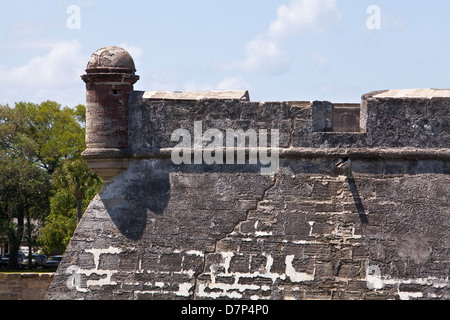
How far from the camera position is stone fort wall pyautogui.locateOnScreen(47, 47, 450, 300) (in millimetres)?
8141

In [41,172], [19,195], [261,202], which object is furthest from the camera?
[41,172]

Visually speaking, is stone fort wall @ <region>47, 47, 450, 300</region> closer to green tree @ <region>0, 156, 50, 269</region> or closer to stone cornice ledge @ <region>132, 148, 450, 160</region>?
stone cornice ledge @ <region>132, 148, 450, 160</region>

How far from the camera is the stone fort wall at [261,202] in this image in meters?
8.14

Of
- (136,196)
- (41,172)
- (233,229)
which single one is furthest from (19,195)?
(233,229)

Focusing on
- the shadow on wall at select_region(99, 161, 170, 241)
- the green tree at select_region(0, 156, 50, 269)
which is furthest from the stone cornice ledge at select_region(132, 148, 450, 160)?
the green tree at select_region(0, 156, 50, 269)

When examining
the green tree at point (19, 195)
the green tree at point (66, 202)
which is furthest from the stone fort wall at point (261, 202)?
the green tree at point (19, 195)

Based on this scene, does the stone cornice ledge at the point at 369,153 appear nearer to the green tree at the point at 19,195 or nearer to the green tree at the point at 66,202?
Answer: the green tree at the point at 66,202

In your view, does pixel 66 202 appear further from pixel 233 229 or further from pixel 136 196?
pixel 233 229

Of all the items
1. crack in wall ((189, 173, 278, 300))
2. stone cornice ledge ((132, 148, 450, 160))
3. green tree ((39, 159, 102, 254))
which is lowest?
green tree ((39, 159, 102, 254))

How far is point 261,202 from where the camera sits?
8328mm

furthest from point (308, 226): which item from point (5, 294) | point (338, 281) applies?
point (5, 294)

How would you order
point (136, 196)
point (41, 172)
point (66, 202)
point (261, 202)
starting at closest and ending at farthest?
point (261, 202)
point (136, 196)
point (66, 202)
point (41, 172)

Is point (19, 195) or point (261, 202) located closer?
point (261, 202)

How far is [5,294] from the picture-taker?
13.2 meters
